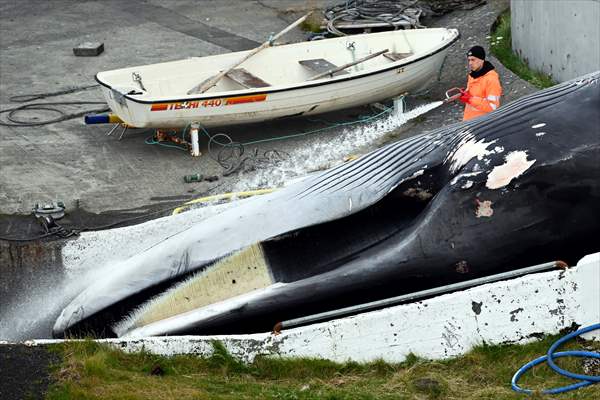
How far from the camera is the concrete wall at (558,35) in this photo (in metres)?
12.7

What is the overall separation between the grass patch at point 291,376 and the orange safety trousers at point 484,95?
385 cm

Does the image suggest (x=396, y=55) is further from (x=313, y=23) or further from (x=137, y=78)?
(x=313, y=23)

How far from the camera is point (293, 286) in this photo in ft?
25.4

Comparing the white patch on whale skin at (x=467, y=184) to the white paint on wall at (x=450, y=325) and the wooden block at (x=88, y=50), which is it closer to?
the white paint on wall at (x=450, y=325)

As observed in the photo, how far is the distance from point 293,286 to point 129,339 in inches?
52.1

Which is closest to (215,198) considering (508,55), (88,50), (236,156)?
(236,156)

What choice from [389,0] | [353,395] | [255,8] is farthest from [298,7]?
[353,395]

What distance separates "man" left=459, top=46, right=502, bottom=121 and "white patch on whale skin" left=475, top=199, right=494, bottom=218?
3.07 metres

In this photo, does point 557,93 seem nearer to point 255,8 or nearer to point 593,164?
point 593,164

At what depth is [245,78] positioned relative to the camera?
14133 millimetres

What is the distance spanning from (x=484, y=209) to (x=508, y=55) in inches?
336

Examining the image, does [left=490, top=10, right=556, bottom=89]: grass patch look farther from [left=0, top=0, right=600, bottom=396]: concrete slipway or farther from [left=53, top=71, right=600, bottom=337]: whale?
[left=53, top=71, right=600, bottom=337]: whale

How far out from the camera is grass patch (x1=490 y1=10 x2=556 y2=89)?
1397 centimetres

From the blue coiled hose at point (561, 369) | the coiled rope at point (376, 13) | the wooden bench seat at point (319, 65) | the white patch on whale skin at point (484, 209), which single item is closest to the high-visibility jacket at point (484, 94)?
the white patch on whale skin at point (484, 209)
